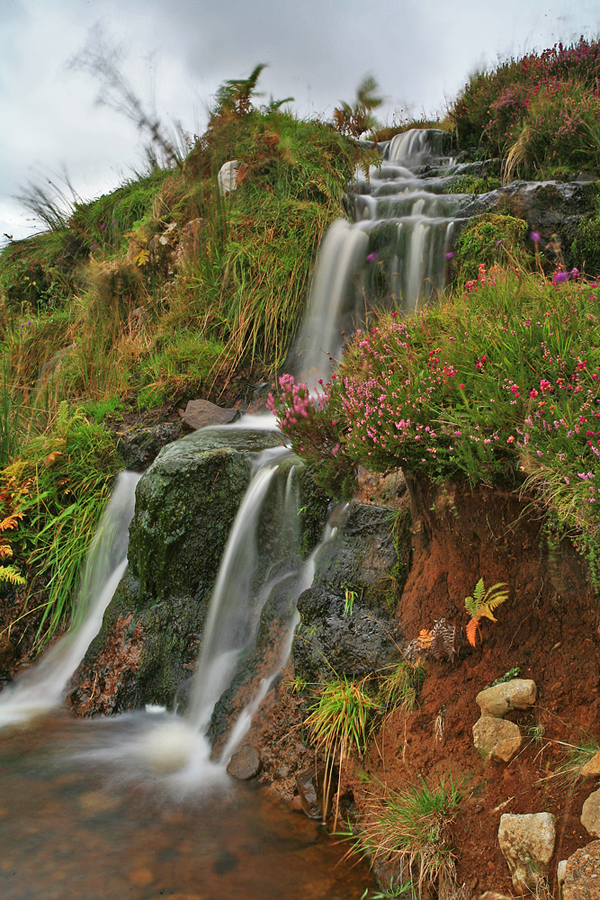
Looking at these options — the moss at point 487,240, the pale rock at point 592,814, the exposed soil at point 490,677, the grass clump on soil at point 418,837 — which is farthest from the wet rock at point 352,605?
the moss at point 487,240

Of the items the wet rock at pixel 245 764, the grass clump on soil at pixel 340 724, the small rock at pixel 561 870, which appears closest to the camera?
the small rock at pixel 561 870

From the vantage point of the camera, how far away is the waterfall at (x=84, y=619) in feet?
15.7

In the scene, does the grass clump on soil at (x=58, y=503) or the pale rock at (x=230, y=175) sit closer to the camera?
the grass clump on soil at (x=58, y=503)

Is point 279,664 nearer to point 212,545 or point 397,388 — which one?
point 212,545

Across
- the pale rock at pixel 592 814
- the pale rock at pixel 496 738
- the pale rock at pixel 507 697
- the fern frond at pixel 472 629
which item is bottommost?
the pale rock at pixel 592 814

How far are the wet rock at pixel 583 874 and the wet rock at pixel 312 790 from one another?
4.52ft

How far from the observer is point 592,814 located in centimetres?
211

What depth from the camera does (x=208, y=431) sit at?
5.59 m

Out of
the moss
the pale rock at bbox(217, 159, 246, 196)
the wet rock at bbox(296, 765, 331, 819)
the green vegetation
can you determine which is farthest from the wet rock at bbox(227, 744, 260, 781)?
the pale rock at bbox(217, 159, 246, 196)

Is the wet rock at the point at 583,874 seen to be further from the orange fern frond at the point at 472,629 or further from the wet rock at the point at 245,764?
the wet rock at the point at 245,764

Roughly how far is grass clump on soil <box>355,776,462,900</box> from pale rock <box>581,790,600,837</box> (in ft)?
1.79

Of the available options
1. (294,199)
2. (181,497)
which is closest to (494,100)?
(294,199)

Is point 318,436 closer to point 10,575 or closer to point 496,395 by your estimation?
point 496,395

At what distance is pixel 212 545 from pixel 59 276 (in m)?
7.96
